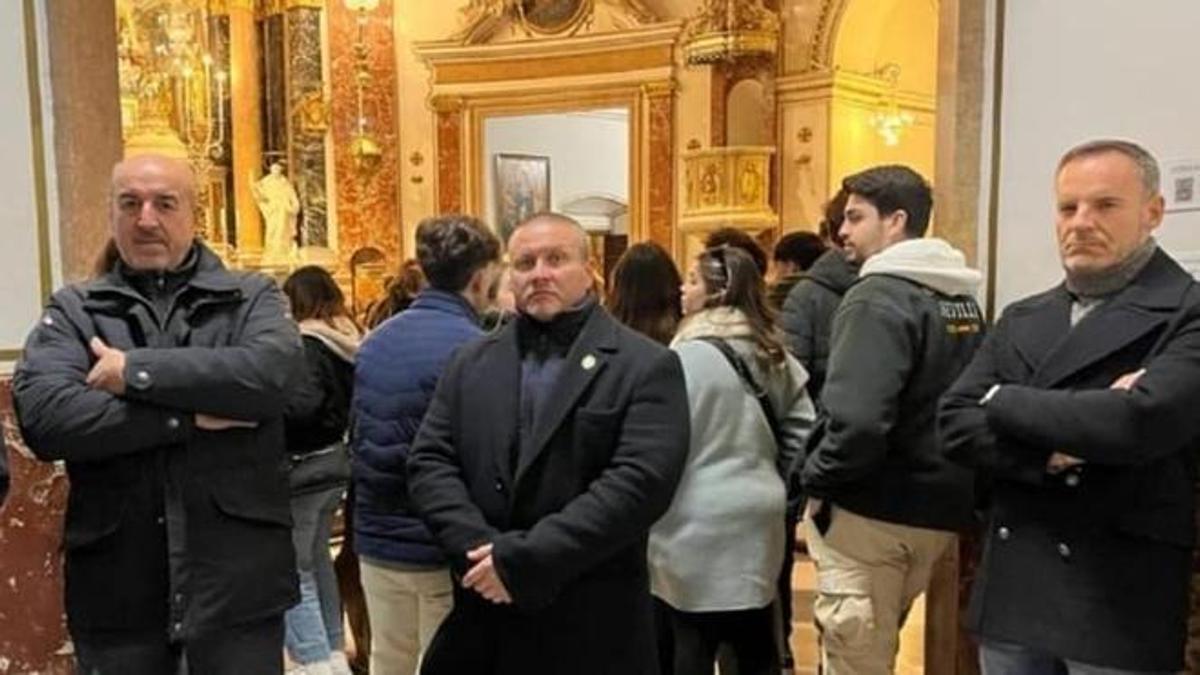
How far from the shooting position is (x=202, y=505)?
85.2 inches

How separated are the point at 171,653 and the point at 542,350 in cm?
90

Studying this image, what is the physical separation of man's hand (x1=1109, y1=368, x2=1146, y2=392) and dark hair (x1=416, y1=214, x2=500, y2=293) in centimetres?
148

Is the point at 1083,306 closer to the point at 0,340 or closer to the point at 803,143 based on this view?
the point at 0,340

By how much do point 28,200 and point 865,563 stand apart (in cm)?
232

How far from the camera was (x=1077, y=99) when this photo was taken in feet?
9.32

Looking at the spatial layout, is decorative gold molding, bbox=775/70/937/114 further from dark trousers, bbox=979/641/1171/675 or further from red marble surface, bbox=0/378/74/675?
dark trousers, bbox=979/641/1171/675

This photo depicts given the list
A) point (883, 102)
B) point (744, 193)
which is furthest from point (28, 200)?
point (883, 102)

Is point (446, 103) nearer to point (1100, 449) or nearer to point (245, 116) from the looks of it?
point (245, 116)

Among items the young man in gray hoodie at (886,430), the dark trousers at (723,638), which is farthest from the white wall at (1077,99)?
the dark trousers at (723,638)

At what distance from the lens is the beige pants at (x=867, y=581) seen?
270 centimetres

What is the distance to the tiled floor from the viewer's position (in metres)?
4.01

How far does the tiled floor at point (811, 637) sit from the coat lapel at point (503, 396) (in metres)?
1.95

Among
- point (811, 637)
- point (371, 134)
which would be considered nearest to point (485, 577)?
point (811, 637)

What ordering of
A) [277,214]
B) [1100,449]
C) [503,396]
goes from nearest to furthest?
[1100,449]
[503,396]
[277,214]
